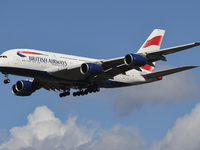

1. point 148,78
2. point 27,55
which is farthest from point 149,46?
point 27,55

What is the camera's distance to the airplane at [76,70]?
45.6 m

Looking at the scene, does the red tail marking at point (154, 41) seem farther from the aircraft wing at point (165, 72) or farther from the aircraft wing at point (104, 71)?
the aircraft wing at point (104, 71)

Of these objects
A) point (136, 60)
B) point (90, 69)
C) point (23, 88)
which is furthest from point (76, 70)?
point (23, 88)

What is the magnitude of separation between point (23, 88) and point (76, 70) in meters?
9.63

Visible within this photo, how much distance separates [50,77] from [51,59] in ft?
6.60

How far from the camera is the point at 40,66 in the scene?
4684 centimetres

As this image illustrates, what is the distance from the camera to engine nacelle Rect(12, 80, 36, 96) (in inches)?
2130

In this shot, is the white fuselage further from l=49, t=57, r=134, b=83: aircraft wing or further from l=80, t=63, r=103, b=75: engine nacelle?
l=80, t=63, r=103, b=75: engine nacelle

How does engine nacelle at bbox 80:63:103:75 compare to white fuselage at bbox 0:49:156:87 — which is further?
engine nacelle at bbox 80:63:103:75

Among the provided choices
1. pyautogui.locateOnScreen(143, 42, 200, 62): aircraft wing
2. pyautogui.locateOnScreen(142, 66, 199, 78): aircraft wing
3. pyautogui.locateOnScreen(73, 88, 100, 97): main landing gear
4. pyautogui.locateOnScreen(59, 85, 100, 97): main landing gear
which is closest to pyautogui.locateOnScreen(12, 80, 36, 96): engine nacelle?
pyautogui.locateOnScreen(59, 85, 100, 97): main landing gear

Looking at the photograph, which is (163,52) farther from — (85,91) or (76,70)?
(85,91)

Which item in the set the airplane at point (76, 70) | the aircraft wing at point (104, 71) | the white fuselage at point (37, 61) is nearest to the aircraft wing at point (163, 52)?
the airplane at point (76, 70)

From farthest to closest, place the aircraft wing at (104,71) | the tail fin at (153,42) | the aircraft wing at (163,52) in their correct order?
1. the tail fin at (153,42)
2. the aircraft wing at (104,71)
3. the aircraft wing at (163,52)

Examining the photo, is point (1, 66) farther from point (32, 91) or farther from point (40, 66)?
point (32, 91)
